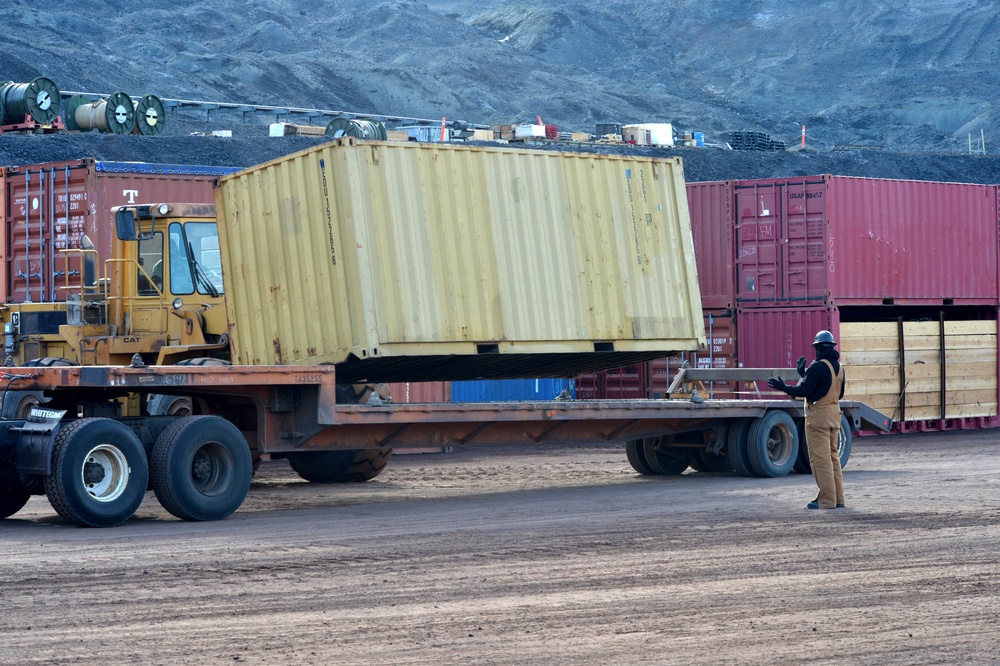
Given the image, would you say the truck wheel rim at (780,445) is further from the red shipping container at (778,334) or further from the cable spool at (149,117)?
the cable spool at (149,117)

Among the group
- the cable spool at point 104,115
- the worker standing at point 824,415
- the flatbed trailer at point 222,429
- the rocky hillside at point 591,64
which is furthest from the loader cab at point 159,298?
the rocky hillside at point 591,64

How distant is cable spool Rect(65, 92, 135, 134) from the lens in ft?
127

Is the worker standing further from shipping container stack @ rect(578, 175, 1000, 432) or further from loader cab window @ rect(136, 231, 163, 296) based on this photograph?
shipping container stack @ rect(578, 175, 1000, 432)

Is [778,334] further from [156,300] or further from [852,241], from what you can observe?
[156,300]

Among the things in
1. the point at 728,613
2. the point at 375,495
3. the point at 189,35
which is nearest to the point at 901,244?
the point at 375,495

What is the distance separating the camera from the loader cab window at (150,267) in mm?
13523

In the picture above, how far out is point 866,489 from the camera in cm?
1431

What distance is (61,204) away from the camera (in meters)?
19.1

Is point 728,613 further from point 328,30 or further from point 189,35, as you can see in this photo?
point 328,30

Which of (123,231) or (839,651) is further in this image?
(123,231)

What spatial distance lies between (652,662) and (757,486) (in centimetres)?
832

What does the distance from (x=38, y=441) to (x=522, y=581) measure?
452cm

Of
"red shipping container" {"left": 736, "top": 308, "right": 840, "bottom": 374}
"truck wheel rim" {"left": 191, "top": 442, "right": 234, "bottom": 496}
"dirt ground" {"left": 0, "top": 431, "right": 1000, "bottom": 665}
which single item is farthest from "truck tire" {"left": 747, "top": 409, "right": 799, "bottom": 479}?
"truck wheel rim" {"left": 191, "top": 442, "right": 234, "bottom": 496}

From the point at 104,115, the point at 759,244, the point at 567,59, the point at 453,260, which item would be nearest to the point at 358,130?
the point at 104,115
